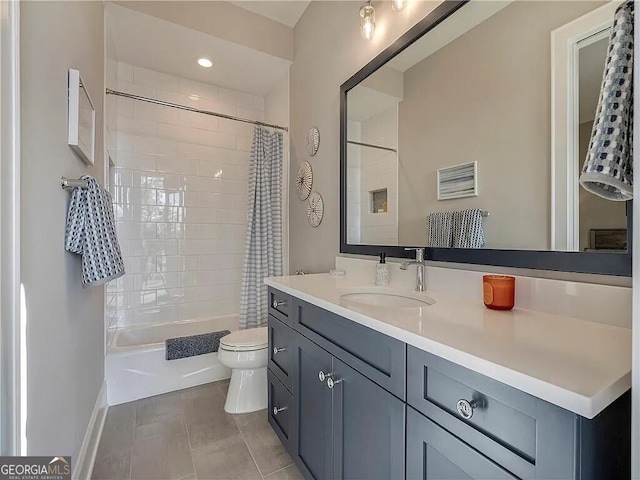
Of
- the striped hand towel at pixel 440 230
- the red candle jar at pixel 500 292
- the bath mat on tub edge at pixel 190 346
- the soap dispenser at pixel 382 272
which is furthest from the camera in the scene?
the bath mat on tub edge at pixel 190 346

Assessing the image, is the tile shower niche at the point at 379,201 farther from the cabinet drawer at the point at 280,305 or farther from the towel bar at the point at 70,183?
the towel bar at the point at 70,183

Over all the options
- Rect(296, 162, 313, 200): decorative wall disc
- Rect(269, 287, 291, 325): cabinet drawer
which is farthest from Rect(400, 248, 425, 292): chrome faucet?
Rect(296, 162, 313, 200): decorative wall disc

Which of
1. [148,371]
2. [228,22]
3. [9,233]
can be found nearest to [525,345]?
[9,233]

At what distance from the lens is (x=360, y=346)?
94 centimetres

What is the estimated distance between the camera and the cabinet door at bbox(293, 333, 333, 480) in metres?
1.11

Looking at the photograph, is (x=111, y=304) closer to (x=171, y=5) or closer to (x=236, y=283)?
(x=236, y=283)

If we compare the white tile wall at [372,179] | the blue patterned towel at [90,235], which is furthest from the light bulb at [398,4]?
the blue patterned towel at [90,235]

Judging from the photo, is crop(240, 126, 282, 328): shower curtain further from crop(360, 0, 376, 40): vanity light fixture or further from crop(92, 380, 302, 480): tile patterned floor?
crop(360, 0, 376, 40): vanity light fixture

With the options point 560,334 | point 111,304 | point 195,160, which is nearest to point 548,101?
point 560,334

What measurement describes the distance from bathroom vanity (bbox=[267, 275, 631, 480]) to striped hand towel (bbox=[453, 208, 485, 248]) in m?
0.23

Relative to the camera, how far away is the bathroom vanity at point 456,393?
0.51m

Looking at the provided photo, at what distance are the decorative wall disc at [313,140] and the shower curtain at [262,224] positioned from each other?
36cm

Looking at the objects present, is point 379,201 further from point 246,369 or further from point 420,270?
point 246,369

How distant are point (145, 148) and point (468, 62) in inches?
101
